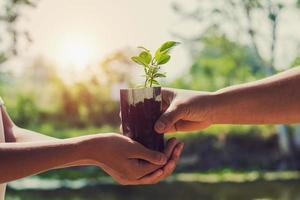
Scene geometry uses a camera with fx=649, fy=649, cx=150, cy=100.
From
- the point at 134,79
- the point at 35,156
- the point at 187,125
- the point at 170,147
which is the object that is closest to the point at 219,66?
the point at 134,79

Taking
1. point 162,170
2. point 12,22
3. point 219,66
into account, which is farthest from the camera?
point 219,66

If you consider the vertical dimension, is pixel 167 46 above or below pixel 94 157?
above

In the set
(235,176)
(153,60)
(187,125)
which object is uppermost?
(153,60)

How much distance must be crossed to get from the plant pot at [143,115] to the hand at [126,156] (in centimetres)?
3

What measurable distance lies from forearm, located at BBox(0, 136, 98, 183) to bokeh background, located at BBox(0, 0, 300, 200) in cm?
651

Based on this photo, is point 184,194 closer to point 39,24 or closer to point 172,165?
point 39,24

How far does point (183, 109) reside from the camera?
50.4 inches

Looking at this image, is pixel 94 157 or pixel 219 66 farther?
pixel 219 66

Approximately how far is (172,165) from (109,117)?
8.44 metres

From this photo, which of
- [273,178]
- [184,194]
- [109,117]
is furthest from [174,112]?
[109,117]

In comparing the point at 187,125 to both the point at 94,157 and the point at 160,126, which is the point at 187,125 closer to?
the point at 160,126

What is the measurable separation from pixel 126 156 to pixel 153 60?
0.70 ft

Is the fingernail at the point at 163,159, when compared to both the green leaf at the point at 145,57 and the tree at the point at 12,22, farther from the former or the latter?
the tree at the point at 12,22

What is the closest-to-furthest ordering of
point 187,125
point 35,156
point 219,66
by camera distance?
point 35,156 < point 187,125 < point 219,66
